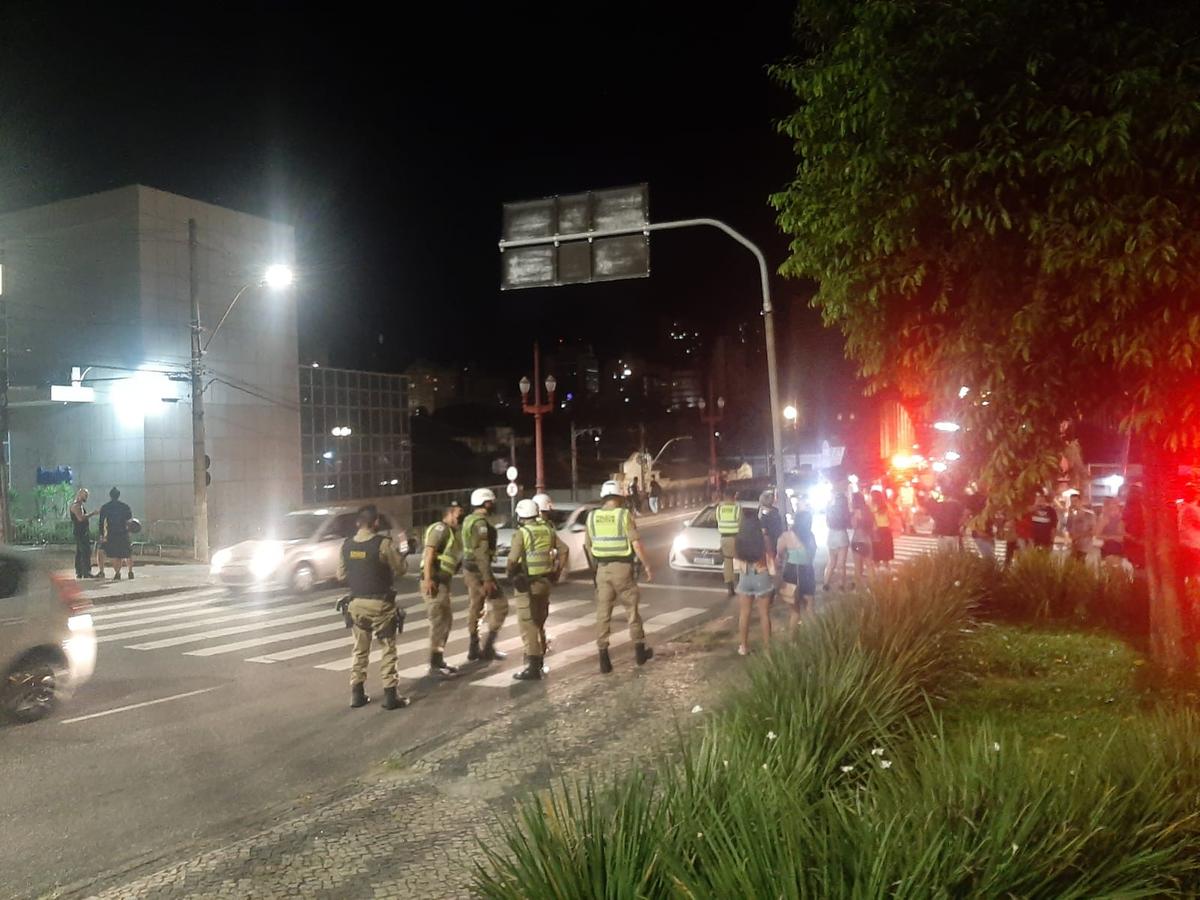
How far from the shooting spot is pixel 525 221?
501 inches

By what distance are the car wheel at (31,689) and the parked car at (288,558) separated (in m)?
8.35

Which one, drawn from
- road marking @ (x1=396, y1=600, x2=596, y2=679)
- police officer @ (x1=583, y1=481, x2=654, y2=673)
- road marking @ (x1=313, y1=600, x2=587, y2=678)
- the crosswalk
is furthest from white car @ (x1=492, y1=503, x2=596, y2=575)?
police officer @ (x1=583, y1=481, x2=654, y2=673)

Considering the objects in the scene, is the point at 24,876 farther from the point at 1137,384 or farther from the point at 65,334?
the point at 65,334

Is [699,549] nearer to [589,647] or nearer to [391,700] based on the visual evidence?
[589,647]

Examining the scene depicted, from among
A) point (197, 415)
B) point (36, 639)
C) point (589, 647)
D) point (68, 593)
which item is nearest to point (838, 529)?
point (589, 647)

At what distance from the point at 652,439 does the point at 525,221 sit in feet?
275

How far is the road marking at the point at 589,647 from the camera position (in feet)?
32.5

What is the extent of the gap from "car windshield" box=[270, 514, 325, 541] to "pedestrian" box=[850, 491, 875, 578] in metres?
9.73

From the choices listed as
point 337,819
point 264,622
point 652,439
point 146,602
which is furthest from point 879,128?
point 652,439

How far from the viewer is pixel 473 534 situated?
10.5 metres

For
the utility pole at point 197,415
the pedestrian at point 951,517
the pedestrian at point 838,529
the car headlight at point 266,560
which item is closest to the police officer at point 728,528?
the pedestrian at point 838,529

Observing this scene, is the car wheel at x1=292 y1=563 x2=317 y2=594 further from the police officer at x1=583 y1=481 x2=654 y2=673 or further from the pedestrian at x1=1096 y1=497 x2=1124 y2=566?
the pedestrian at x1=1096 y1=497 x2=1124 y2=566

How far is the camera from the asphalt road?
19.4ft

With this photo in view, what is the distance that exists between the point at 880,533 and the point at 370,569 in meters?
9.24
